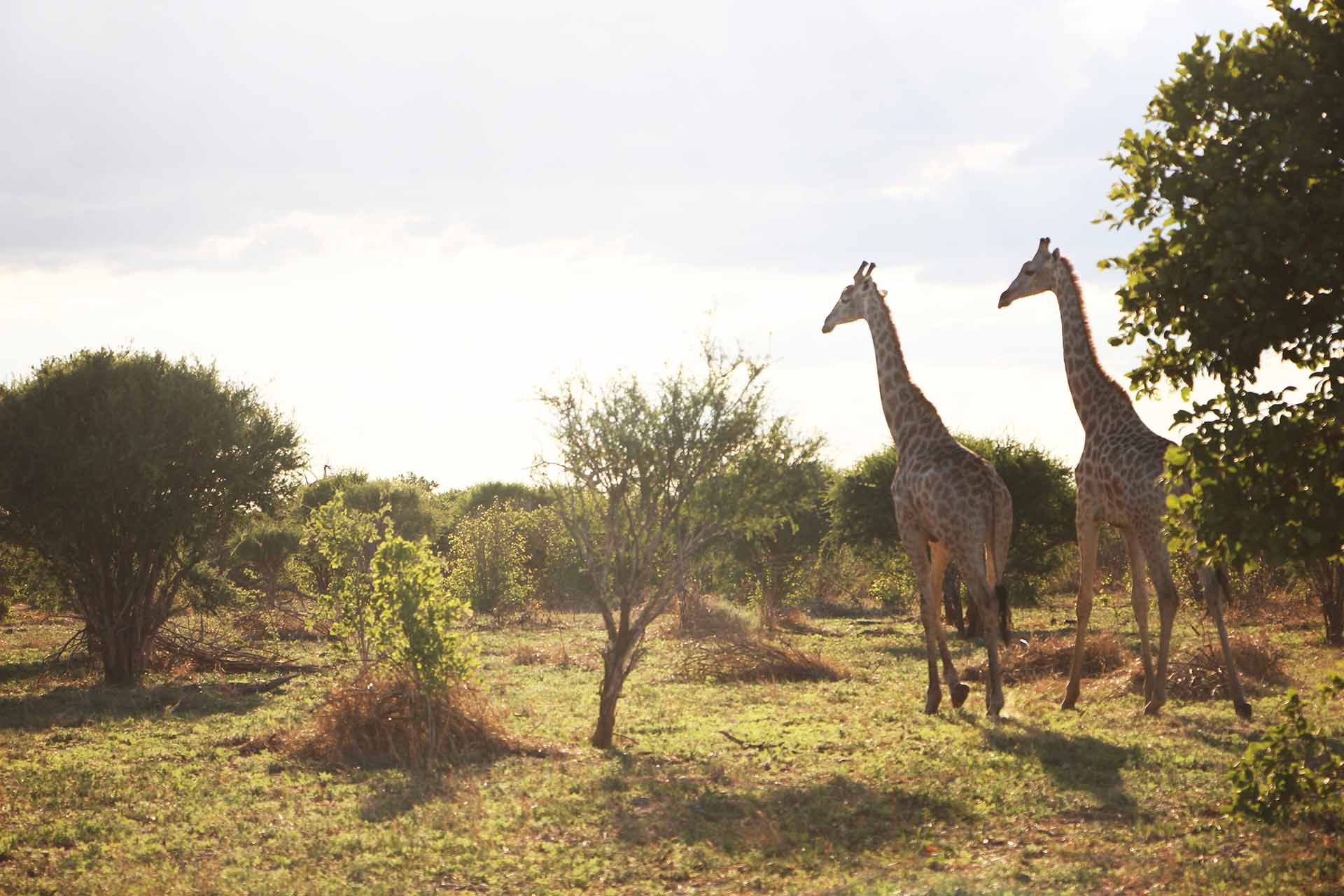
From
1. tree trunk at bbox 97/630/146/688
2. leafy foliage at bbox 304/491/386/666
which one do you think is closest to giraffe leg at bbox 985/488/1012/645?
leafy foliage at bbox 304/491/386/666

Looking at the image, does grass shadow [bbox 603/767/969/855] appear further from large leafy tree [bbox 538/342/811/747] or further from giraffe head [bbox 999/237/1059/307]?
giraffe head [bbox 999/237/1059/307]

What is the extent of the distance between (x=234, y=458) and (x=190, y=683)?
11.4ft

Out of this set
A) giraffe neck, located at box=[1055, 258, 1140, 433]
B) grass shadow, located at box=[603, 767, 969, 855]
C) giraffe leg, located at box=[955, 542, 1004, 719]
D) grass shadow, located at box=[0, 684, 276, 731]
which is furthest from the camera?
grass shadow, located at box=[0, 684, 276, 731]

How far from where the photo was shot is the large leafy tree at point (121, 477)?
1656 centimetres

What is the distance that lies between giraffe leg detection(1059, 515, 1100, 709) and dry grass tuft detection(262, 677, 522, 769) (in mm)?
6147

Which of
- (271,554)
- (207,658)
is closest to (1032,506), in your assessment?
(207,658)

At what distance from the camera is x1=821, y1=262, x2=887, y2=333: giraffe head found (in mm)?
14438

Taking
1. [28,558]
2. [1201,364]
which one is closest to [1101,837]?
[1201,364]

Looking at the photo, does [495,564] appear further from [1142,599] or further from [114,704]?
[1142,599]

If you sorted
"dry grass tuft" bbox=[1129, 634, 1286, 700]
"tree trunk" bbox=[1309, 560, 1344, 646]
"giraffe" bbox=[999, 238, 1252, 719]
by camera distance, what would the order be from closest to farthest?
1. "giraffe" bbox=[999, 238, 1252, 719]
2. "dry grass tuft" bbox=[1129, 634, 1286, 700]
3. "tree trunk" bbox=[1309, 560, 1344, 646]

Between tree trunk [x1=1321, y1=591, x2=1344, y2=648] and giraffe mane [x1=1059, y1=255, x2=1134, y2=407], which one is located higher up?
giraffe mane [x1=1059, y1=255, x2=1134, y2=407]

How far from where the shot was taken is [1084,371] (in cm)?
1342

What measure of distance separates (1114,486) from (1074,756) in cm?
332

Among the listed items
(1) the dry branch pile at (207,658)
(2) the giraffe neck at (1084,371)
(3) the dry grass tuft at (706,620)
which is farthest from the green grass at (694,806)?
(3) the dry grass tuft at (706,620)
